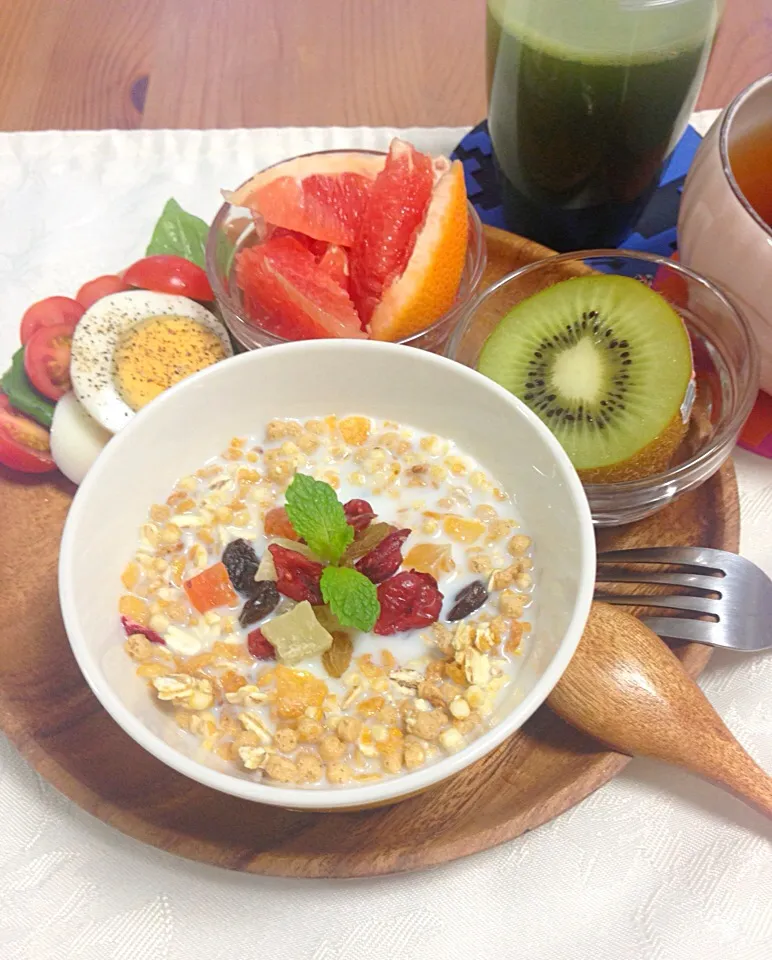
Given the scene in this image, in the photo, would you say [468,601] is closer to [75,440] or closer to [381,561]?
[381,561]

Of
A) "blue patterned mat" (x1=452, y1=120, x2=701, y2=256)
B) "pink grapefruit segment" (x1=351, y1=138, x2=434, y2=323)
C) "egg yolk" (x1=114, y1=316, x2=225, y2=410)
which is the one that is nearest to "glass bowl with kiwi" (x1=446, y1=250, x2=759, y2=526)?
"pink grapefruit segment" (x1=351, y1=138, x2=434, y2=323)

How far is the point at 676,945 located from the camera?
78cm

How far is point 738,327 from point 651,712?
48 centimetres

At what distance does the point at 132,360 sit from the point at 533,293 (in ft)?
1.71

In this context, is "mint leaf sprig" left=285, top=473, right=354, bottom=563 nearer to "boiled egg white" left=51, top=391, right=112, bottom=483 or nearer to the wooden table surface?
"boiled egg white" left=51, top=391, right=112, bottom=483

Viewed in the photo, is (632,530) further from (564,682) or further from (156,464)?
(156,464)

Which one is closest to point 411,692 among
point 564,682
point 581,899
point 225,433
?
point 564,682

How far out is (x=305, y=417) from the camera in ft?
3.23

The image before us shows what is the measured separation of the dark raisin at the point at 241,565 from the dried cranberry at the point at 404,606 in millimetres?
135

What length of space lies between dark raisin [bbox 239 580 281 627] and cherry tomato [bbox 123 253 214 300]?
1.71 ft

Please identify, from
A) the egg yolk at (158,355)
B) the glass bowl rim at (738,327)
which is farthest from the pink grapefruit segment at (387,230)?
the egg yolk at (158,355)

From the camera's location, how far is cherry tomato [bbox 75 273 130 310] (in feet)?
4.03

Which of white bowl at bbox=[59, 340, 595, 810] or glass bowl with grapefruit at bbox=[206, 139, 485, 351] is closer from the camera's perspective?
white bowl at bbox=[59, 340, 595, 810]

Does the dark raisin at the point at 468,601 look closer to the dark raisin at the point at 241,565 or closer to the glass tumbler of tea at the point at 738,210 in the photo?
the dark raisin at the point at 241,565
